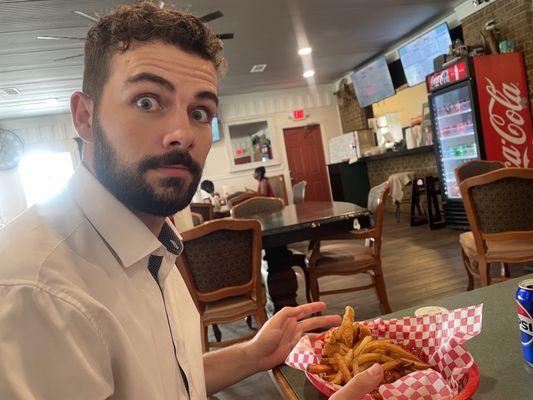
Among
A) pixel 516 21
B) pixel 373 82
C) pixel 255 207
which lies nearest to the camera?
pixel 255 207

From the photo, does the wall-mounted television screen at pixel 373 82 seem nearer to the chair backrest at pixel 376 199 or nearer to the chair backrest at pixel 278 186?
the chair backrest at pixel 278 186

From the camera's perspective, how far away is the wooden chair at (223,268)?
2.18 m

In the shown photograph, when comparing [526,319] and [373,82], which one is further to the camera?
[373,82]

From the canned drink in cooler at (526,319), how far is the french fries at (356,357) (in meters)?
0.18

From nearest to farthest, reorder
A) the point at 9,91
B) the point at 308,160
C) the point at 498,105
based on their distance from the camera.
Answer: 1. the point at 498,105
2. the point at 9,91
3. the point at 308,160

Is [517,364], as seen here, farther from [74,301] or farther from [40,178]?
[40,178]

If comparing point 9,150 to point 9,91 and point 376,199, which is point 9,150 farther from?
point 376,199

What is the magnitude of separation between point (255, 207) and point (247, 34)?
282 cm

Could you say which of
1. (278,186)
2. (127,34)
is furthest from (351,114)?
(127,34)

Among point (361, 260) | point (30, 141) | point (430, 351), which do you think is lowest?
point (361, 260)

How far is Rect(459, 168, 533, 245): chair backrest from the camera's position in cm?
219

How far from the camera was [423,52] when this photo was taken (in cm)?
635

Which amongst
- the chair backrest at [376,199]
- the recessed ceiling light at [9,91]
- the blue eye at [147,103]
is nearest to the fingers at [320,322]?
the blue eye at [147,103]

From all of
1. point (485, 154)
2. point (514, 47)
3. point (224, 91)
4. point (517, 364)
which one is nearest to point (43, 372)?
point (517, 364)
